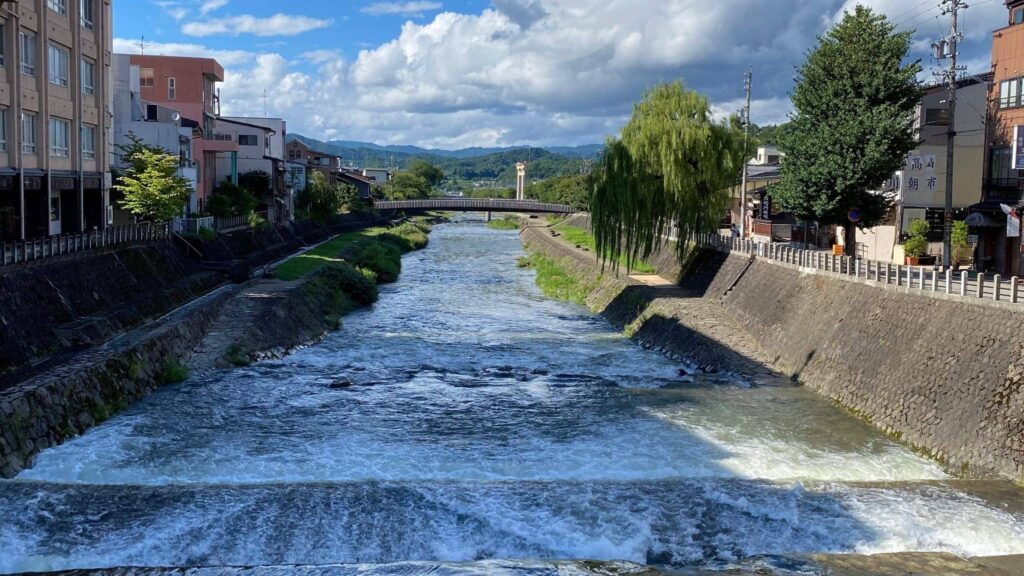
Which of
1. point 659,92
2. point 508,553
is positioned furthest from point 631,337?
point 508,553

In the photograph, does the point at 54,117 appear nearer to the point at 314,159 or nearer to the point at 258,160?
the point at 258,160

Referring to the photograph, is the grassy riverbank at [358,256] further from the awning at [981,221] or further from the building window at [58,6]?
the awning at [981,221]

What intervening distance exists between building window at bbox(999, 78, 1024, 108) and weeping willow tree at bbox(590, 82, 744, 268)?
1231 cm

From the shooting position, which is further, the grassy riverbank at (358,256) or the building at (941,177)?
the grassy riverbank at (358,256)

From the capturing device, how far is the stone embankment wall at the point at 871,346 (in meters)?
18.7

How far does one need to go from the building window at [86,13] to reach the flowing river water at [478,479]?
18.5m

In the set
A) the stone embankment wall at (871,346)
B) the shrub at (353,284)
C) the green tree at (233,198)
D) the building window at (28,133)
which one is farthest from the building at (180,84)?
the stone embankment wall at (871,346)

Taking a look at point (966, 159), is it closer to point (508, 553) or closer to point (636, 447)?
point (636, 447)

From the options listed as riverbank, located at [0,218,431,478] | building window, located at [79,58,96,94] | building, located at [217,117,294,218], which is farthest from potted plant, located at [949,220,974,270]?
building, located at [217,117,294,218]

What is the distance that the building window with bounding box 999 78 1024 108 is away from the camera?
102ft

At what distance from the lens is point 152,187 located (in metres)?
38.8

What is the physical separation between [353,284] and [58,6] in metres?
19.5

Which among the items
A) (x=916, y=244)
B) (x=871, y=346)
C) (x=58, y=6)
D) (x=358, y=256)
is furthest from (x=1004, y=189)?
(x=358, y=256)

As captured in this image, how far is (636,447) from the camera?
20.7 m
